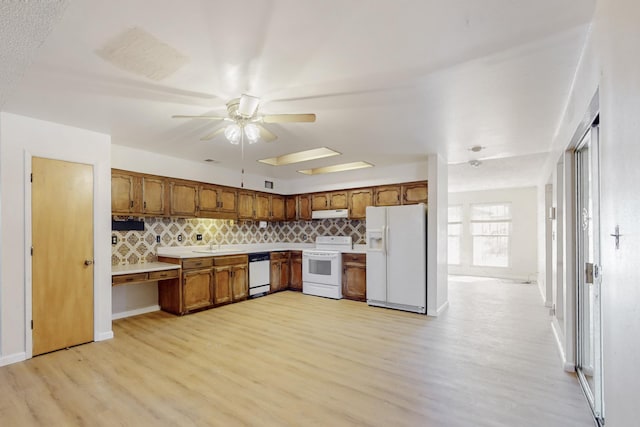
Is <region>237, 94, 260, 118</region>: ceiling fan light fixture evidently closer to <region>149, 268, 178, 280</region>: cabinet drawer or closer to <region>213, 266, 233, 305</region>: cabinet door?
<region>149, 268, 178, 280</region>: cabinet drawer

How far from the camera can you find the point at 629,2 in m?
1.10

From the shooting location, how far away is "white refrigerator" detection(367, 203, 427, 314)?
15.1 feet

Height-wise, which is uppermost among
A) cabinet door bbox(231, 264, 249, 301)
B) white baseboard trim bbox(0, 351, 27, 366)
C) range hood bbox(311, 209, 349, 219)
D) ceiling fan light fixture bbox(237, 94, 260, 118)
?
ceiling fan light fixture bbox(237, 94, 260, 118)

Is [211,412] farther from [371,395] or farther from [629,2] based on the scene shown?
[629,2]

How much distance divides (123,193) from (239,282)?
2.23 meters

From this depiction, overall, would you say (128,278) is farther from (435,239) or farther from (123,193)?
(435,239)

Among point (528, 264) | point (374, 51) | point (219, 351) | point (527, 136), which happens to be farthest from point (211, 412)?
point (528, 264)

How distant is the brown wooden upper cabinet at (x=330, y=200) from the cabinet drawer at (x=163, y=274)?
2.94 metres

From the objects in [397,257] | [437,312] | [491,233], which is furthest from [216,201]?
[491,233]

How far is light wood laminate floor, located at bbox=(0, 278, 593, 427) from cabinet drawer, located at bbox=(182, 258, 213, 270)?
76cm

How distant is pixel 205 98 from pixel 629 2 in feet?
8.39

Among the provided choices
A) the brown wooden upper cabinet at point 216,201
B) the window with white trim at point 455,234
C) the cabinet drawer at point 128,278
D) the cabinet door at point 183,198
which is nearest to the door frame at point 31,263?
the cabinet drawer at point 128,278

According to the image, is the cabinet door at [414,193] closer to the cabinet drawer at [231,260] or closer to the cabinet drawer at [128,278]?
the cabinet drawer at [231,260]

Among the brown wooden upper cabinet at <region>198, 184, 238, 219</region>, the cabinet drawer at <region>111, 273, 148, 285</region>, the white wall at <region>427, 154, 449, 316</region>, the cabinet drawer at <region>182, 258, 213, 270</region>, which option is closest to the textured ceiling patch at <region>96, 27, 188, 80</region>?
the cabinet drawer at <region>111, 273, 148, 285</region>
